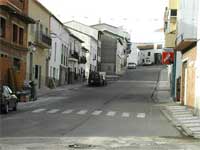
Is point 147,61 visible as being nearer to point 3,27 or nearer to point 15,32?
point 15,32

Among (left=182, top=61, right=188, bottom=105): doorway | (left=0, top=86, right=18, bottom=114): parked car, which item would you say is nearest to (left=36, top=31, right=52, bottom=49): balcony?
(left=182, top=61, right=188, bottom=105): doorway

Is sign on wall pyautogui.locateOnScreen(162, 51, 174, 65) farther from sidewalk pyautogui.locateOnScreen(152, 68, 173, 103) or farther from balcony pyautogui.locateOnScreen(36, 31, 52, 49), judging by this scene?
balcony pyautogui.locateOnScreen(36, 31, 52, 49)

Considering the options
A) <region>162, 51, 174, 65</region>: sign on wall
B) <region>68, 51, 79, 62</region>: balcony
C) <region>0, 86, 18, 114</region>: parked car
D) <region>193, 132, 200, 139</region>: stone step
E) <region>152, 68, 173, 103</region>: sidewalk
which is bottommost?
<region>193, 132, 200, 139</region>: stone step

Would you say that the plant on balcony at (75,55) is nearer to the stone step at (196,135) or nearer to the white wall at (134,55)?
the stone step at (196,135)

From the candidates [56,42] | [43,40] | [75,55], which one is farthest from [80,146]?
[75,55]

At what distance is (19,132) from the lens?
17.6 m

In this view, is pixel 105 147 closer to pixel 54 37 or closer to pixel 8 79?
pixel 8 79

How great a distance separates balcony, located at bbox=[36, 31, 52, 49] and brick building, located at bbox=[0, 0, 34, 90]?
589cm

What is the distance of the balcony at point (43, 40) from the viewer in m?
52.6

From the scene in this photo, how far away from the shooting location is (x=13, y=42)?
42.4 metres

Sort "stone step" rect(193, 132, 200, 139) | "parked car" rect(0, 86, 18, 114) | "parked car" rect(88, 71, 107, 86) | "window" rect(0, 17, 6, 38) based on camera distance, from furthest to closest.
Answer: "parked car" rect(88, 71, 107, 86), "window" rect(0, 17, 6, 38), "parked car" rect(0, 86, 18, 114), "stone step" rect(193, 132, 200, 139)

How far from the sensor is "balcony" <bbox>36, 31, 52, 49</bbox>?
173ft

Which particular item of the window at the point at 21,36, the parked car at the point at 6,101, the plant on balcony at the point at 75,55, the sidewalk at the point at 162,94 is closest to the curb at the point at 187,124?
the parked car at the point at 6,101

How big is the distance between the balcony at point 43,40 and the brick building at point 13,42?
589cm
